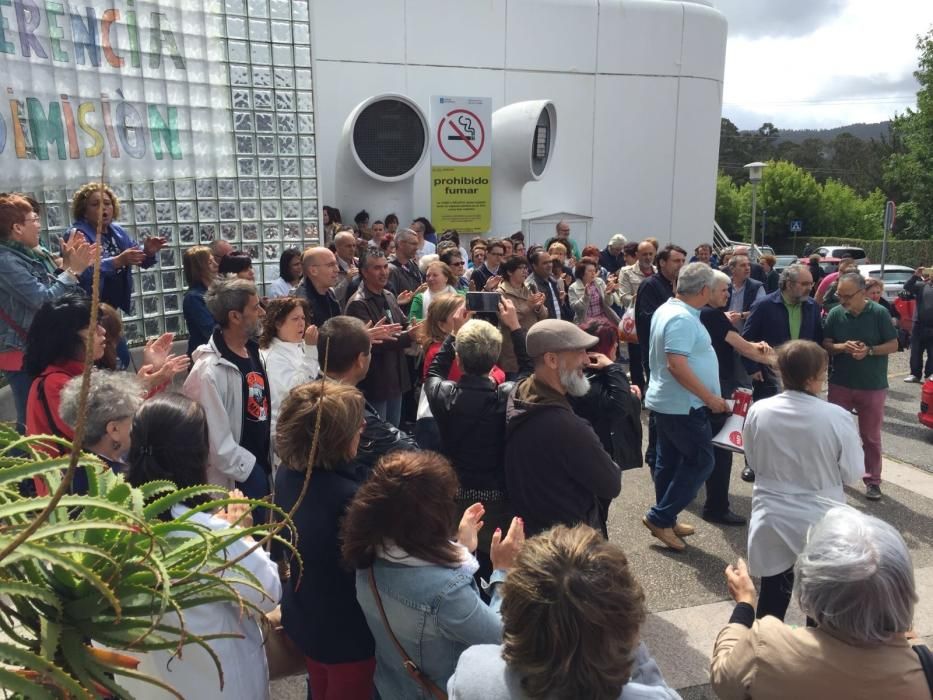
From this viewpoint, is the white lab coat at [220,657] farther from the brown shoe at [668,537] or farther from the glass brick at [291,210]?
the glass brick at [291,210]

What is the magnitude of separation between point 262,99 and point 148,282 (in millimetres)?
2224

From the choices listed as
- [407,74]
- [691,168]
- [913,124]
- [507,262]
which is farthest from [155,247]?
[913,124]

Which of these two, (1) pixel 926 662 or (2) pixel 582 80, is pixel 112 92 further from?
(2) pixel 582 80

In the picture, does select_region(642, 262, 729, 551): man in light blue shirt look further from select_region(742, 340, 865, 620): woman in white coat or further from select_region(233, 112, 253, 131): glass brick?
select_region(233, 112, 253, 131): glass brick

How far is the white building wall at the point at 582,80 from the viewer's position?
1498 cm

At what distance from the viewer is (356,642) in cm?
232

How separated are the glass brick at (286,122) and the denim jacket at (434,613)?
20.8 feet

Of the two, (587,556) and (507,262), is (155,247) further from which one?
(587,556)

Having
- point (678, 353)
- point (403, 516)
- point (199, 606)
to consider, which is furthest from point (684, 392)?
point (199, 606)

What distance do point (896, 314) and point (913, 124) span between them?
87.2 ft

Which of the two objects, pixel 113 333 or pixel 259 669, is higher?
pixel 113 333

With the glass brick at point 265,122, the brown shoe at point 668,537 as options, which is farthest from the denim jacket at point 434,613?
the glass brick at point 265,122

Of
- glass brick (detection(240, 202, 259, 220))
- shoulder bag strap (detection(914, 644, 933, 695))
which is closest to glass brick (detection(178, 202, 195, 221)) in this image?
glass brick (detection(240, 202, 259, 220))

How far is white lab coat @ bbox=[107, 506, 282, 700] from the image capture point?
1888 millimetres
